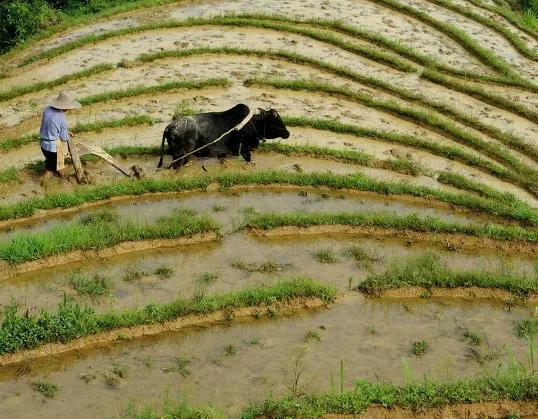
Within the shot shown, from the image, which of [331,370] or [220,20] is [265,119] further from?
[220,20]

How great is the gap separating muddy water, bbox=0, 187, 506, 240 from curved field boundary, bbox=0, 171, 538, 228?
0.13m

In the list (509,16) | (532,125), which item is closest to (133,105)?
(532,125)

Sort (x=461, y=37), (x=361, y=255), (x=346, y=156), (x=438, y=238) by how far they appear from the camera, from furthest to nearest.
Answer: (x=461, y=37)
(x=346, y=156)
(x=438, y=238)
(x=361, y=255)

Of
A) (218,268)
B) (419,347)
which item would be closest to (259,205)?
(218,268)

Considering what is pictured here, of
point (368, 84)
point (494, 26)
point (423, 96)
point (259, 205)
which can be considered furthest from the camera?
point (494, 26)

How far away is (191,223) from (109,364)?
118 inches

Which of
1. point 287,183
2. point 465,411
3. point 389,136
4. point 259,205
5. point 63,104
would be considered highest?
point 63,104

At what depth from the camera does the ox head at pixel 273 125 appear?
11978 mm

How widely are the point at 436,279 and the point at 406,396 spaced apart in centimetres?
252

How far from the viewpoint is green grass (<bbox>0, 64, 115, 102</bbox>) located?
1363 centimetres

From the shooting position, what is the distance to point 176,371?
704 centimetres

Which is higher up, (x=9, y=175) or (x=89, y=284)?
(x=9, y=175)

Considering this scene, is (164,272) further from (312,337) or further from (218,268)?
(312,337)

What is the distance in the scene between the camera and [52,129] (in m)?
10.4
